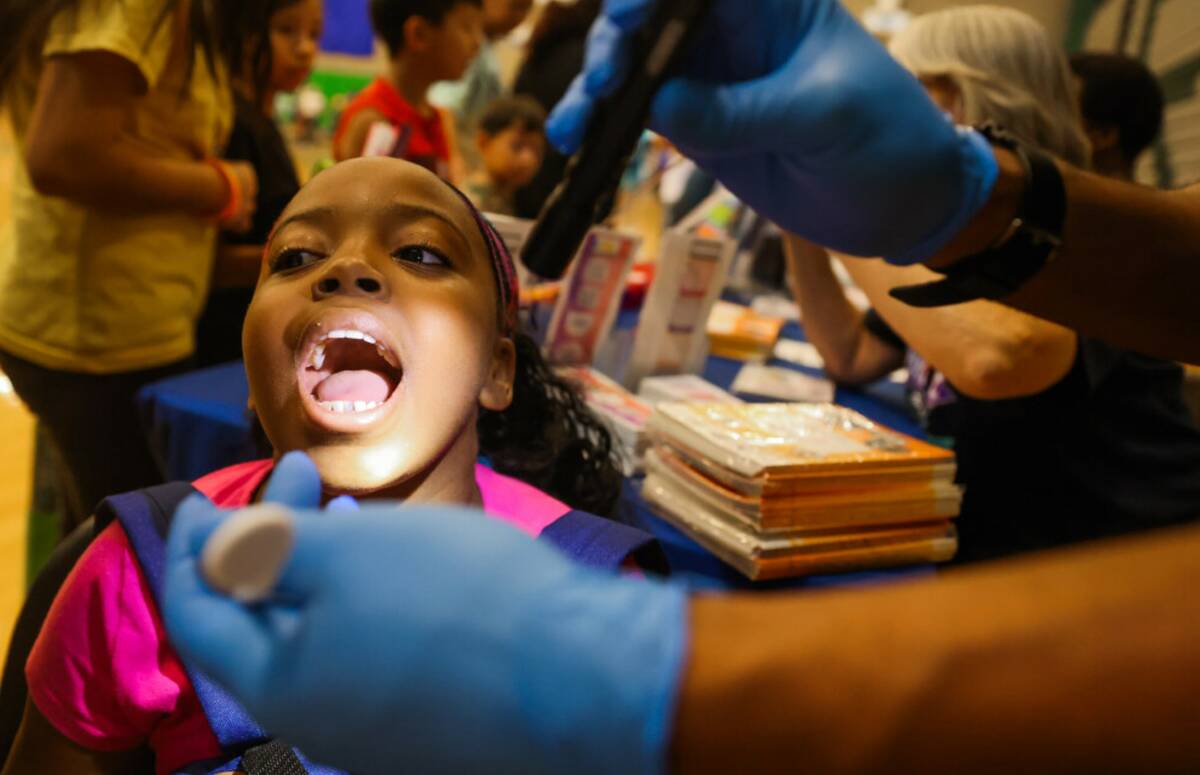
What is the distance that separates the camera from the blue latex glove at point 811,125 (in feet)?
2.48

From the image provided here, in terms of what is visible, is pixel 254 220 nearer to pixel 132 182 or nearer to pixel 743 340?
pixel 132 182

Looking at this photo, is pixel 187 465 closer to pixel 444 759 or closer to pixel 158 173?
pixel 158 173

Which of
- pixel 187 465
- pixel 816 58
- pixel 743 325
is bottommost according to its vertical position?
pixel 743 325

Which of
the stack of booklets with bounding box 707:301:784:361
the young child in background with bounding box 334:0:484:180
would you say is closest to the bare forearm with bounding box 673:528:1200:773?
the stack of booklets with bounding box 707:301:784:361

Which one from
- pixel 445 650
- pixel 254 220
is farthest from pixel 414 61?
pixel 445 650

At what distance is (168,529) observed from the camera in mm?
811

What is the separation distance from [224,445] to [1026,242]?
1.17 meters

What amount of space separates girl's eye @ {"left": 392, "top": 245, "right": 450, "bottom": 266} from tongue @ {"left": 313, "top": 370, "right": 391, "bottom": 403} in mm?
119

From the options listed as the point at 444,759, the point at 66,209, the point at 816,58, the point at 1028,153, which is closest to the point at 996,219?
the point at 1028,153

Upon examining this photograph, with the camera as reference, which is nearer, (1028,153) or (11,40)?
(1028,153)

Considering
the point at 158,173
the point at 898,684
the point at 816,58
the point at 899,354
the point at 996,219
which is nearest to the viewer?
the point at 898,684

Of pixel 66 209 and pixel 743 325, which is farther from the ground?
pixel 66 209

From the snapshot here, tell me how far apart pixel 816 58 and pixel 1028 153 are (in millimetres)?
291

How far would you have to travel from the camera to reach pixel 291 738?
15.4 inches
